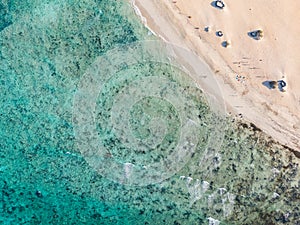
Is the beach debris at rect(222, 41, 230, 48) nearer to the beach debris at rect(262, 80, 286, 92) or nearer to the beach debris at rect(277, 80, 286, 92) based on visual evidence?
the beach debris at rect(262, 80, 286, 92)

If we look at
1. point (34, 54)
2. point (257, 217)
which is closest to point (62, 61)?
point (34, 54)

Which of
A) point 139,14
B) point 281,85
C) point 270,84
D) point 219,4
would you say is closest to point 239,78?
point 270,84

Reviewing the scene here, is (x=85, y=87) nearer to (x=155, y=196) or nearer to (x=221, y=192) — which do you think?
(x=155, y=196)

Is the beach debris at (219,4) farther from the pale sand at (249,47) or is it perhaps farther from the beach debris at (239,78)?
the beach debris at (239,78)

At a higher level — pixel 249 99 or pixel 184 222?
pixel 249 99

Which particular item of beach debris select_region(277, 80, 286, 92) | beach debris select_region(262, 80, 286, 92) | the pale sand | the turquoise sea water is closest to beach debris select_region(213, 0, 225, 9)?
the pale sand
